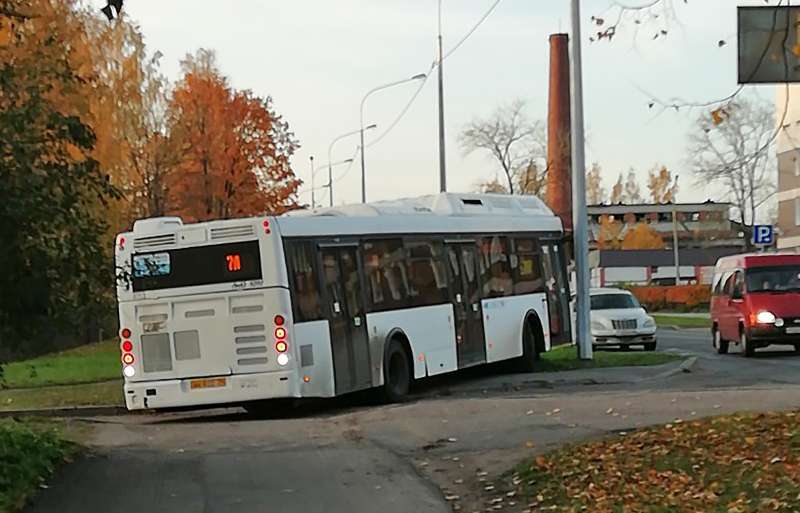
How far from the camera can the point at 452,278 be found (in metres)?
21.5

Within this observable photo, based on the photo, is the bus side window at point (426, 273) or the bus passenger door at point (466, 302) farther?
the bus passenger door at point (466, 302)

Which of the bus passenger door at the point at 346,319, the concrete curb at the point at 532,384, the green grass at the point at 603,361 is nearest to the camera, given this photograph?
the bus passenger door at the point at 346,319

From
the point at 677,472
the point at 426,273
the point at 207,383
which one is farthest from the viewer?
the point at 426,273

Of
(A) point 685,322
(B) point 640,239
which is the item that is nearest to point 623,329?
(A) point 685,322

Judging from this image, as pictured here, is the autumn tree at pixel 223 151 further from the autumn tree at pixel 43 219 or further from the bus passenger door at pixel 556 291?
the autumn tree at pixel 43 219

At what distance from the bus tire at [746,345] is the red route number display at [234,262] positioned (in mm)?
15068

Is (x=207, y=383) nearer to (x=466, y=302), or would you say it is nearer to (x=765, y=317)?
(x=466, y=302)

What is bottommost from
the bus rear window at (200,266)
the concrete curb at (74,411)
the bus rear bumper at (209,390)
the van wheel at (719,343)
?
the van wheel at (719,343)

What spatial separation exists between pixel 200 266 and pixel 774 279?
15.7 m

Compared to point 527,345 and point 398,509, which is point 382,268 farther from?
point 398,509

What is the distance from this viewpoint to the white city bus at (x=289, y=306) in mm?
17312

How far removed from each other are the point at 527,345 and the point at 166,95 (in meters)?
21.2

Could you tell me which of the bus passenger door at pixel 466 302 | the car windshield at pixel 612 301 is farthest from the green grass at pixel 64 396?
the car windshield at pixel 612 301

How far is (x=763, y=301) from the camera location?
2780cm
